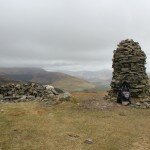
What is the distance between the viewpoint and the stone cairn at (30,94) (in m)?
54.5

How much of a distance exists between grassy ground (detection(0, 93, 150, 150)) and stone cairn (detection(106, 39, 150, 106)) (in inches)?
347

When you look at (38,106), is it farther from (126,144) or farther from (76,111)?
(126,144)

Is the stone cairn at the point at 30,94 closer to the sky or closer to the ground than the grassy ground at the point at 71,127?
closer to the sky

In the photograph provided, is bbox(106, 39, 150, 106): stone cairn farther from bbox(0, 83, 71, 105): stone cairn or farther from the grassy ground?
bbox(0, 83, 71, 105): stone cairn

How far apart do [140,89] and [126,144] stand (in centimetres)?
2623

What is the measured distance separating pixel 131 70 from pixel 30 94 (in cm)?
1897

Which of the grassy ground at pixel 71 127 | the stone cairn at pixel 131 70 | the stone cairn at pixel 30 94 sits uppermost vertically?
the stone cairn at pixel 131 70

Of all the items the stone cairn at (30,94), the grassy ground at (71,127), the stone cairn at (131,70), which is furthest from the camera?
the stone cairn at (131,70)

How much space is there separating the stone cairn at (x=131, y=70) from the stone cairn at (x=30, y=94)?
32.7ft

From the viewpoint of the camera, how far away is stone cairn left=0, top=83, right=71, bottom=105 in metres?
54.5

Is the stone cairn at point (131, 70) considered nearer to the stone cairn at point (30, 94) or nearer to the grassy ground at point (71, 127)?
the grassy ground at point (71, 127)

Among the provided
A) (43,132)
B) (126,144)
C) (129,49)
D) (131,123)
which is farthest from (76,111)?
(129,49)

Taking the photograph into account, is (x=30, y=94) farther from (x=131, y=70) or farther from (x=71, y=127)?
(x=71, y=127)

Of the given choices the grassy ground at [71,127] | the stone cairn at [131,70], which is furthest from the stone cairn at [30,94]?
the stone cairn at [131,70]
